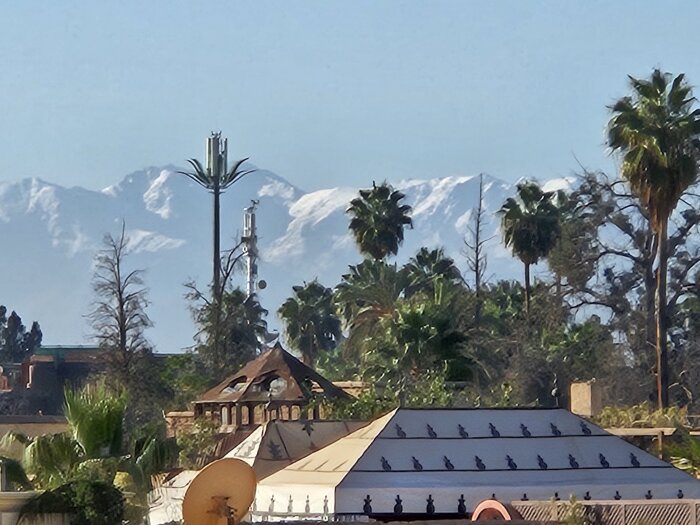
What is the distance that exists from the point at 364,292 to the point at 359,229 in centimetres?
619

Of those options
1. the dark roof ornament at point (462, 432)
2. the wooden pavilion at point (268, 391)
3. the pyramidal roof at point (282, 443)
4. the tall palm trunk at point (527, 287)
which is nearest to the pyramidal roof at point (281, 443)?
the pyramidal roof at point (282, 443)

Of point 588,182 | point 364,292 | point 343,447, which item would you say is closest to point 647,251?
point 588,182

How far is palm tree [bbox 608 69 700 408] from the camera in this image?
52875 millimetres

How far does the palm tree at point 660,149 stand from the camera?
52.9 meters

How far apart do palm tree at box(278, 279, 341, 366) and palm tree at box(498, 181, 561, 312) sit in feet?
83.5

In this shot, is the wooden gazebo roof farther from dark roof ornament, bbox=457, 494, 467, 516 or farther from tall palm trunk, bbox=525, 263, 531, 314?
tall palm trunk, bbox=525, 263, 531, 314

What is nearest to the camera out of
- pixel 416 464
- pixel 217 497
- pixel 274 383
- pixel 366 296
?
pixel 217 497

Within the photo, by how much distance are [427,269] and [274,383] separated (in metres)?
43.1

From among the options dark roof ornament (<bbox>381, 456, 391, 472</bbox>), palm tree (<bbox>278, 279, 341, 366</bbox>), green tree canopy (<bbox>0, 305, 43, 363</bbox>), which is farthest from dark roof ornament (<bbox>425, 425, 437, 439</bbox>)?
green tree canopy (<bbox>0, 305, 43, 363</bbox>)

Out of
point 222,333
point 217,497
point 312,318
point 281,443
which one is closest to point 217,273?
point 222,333

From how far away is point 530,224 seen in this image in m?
74.9

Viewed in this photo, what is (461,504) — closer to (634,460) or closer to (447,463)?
(447,463)

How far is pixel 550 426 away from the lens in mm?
31750

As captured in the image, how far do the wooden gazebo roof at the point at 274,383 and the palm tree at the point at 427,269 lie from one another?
3745cm
